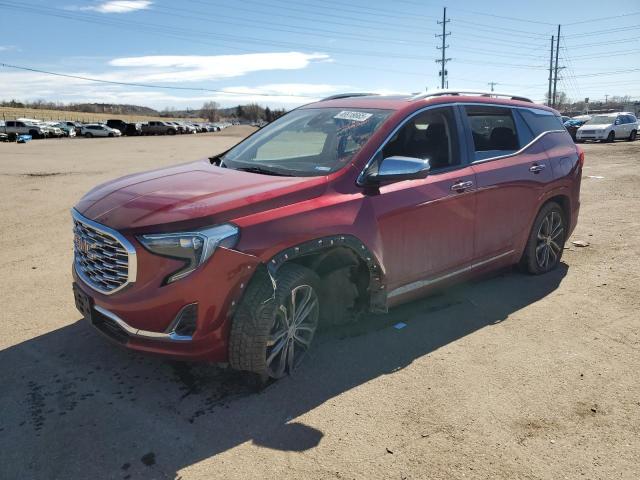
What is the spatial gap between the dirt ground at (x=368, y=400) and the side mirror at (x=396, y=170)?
1284 millimetres

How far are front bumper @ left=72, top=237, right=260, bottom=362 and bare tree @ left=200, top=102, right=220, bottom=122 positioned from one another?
162087mm

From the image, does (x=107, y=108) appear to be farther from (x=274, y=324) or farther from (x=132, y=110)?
(x=274, y=324)

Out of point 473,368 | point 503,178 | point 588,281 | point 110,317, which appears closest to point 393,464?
point 473,368

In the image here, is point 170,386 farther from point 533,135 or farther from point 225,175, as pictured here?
point 533,135

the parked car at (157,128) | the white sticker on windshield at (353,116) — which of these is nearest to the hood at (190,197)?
the white sticker on windshield at (353,116)

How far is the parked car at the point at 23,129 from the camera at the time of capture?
45.9m

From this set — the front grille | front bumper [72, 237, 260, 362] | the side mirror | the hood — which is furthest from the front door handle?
the front grille

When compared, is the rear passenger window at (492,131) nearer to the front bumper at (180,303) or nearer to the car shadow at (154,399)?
the car shadow at (154,399)

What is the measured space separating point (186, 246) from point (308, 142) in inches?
79.3

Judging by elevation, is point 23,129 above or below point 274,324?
above

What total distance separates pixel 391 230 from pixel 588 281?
9.54 ft

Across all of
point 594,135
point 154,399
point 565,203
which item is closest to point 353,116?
point 154,399

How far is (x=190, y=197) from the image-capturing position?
3.25m

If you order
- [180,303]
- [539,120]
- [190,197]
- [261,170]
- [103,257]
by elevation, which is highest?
[539,120]
